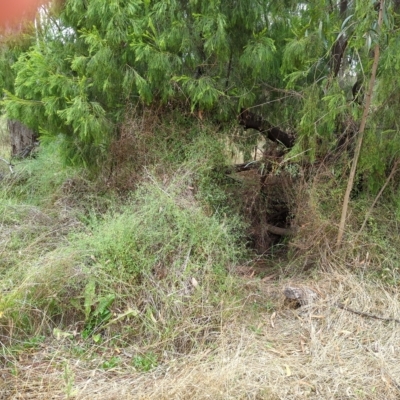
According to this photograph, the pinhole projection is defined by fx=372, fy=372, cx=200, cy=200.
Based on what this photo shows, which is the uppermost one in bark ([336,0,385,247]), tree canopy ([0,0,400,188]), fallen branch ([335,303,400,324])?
tree canopy ([0,0,400,188])

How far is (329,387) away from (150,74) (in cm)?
283

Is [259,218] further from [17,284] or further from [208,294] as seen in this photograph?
[17,284]

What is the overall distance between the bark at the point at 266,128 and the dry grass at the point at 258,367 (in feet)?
6.34

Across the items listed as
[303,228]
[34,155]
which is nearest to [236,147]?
[303,228]

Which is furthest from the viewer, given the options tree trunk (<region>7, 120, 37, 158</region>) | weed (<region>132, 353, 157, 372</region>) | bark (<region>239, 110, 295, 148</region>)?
tree trunk (<region>7, 120, 37, 158</region>)

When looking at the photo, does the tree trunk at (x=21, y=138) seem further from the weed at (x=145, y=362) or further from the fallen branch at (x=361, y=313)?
the fallen branch at (x=361, y=313)

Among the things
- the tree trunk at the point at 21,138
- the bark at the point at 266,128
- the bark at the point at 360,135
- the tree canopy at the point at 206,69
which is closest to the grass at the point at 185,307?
the bark at the point at 360,135

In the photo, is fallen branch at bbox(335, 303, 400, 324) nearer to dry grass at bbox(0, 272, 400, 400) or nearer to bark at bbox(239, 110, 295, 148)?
→ dry grass at bbox(0, 272, 400, 400)

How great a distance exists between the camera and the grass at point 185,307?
2.17 metres

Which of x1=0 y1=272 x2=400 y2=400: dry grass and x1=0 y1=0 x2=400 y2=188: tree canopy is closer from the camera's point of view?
x1=0 y1=272 x2=400 y2=400: dry grass

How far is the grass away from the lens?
85.3 inches

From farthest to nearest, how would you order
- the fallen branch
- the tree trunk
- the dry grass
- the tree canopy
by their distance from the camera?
the tree trunk → the tree canopy → the fallen branch → the dry grass

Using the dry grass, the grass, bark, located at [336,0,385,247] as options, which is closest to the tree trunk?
the grass

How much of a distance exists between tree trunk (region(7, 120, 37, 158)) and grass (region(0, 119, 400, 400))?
10.3ft
